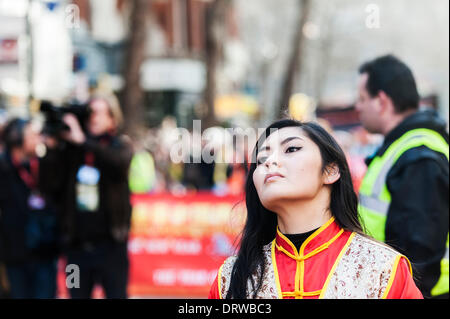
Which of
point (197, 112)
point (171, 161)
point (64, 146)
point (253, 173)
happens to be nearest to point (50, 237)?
point (64, 146)

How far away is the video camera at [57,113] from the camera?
559cm

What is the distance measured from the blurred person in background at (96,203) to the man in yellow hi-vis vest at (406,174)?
2351mm

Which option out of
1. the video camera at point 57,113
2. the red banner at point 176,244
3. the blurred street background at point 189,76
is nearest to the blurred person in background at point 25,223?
Result: the blurred street background at point 189,76

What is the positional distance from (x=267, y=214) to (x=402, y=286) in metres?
0.58

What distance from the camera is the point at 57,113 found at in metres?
5.62

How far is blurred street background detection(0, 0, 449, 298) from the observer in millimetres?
8641

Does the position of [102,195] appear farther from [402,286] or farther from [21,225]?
[402,286]

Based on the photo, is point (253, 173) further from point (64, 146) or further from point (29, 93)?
point (29, 93)

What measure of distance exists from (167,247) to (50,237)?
2.83 meters

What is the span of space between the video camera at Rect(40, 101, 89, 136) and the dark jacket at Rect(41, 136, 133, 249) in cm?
16

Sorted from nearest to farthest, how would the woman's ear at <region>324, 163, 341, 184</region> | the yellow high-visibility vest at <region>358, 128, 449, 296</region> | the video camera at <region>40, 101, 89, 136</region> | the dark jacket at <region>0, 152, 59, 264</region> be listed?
the woman's ear at <region>324, 163, 341, 184</region> < the yellow high-visibility vest at <region>358, 128, 449, 296</region> < the video camera at <region>40, 101, 89, 136</region> < the dark jacket at <region>0, 152, 59, 264</region>

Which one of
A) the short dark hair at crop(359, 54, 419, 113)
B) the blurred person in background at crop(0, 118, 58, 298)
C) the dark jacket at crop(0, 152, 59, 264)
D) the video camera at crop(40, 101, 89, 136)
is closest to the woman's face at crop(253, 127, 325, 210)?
the short dark hair at crop(359, 54, 419, 113)

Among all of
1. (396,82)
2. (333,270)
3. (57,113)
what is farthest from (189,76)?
(333,270)

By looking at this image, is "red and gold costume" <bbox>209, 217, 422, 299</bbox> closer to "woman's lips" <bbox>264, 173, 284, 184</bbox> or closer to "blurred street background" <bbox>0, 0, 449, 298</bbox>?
"woman's lips" <bbox>264, 173, 284, 184</bbox>
